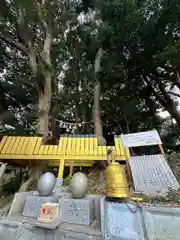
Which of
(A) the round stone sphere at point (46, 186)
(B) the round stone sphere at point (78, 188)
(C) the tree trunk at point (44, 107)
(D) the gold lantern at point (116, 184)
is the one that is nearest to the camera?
(D) the gold lantern at point (116, 184)

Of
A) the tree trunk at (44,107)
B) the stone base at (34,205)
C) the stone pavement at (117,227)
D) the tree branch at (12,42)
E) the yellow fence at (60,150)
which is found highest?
the tree branch at (12,42)

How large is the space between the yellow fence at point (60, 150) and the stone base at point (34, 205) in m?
1.40

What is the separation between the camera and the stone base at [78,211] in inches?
72.3

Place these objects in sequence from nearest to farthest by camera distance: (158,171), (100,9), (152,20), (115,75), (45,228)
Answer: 1. (45,228)
2. (158,171)
3. (152,20)
4. (100,9)
5. (115,75)

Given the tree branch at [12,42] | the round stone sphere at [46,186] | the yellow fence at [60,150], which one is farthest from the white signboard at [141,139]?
the tree branch at [12,42]

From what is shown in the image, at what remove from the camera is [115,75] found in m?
6.59

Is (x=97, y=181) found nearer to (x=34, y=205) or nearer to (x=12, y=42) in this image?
(x=34, y=205)

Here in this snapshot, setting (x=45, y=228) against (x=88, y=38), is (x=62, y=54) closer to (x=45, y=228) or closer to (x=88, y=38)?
(x=88, y=38)

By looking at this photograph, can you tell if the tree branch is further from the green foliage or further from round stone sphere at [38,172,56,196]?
round stone sphere at [38,172,56,196]

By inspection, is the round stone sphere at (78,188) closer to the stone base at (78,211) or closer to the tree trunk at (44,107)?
the stone base at (78,211)

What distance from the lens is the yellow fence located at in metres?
3.72

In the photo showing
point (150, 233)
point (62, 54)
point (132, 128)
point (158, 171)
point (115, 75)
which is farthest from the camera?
point (132, 128)

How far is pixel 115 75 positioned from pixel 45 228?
19.6 ft

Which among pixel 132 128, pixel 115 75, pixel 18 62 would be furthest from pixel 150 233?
pixel 18 62
